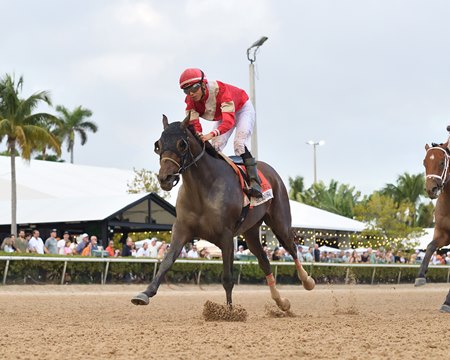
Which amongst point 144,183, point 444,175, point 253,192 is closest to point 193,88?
point 253,192

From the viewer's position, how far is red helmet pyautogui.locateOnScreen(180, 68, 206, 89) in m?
8.73

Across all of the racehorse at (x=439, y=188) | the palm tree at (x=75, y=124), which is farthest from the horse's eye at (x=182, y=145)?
the palm tree at (x=75, y=124)

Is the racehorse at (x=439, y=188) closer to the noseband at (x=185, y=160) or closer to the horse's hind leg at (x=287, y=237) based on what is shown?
the horse's hind leg at (x=287, y=237)

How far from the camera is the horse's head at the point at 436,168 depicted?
9.86 metres

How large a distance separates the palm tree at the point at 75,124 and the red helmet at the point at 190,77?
56.9 meters

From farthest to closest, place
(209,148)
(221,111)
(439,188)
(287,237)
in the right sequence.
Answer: (287,237), (439,188), (221,111), (209,148)

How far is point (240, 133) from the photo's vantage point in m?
9.51

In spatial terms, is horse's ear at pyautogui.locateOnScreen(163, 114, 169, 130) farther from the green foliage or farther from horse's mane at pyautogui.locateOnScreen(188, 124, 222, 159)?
the green foliage

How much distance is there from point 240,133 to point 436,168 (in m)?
2.48

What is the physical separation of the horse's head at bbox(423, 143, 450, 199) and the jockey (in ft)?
7.10

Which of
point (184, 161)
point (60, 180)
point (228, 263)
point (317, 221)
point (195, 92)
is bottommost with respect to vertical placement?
point (228, 263)

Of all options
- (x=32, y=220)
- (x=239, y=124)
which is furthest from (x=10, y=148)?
(x=239, y=124)

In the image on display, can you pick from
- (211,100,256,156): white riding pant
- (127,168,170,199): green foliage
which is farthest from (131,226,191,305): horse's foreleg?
(127,168,170,199): green foliage

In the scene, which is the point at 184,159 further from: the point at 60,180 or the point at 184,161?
the point at 60,180
